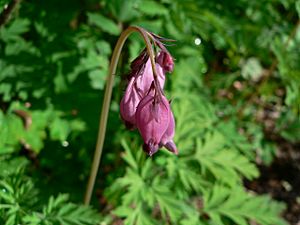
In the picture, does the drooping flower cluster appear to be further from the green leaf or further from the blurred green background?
the green leaf

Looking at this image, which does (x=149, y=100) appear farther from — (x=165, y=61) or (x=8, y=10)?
(x=8, y=10)

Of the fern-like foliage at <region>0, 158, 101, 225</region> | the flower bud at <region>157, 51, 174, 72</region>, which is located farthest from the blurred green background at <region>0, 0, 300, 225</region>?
the flower bud at <region>157, 51, 174, 72</region>

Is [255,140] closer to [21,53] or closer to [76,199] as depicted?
[76,199]

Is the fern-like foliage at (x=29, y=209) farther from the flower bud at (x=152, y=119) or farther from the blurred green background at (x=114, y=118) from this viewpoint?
the flower bud at (x=152, y=119)

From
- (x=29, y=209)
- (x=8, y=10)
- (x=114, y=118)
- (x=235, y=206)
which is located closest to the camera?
(x=29, y=209)

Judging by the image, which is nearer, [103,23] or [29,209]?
[29,209]

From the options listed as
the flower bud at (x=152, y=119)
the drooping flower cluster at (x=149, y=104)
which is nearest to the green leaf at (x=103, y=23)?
the drooping flower cluster at (x=149, y=104)

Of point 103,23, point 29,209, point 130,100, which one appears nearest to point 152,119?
point 130,100

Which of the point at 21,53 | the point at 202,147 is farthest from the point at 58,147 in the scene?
the point at 202,147
